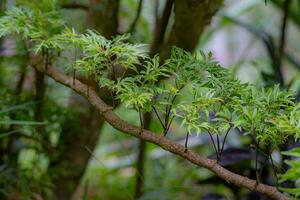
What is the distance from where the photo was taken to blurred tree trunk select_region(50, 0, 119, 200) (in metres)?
1.03

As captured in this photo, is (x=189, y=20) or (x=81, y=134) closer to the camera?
(x=189, y=20)

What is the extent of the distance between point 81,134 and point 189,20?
1.26 ft

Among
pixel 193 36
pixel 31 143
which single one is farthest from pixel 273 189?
pixel 31 143

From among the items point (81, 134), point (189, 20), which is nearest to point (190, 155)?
point (189, 20)

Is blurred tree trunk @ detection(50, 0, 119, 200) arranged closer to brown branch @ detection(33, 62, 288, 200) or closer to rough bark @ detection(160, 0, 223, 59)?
rough bark @ detection(160, 0, 223, 59)

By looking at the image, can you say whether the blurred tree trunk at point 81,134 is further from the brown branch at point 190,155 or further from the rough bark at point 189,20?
the brown branch at point 190,155

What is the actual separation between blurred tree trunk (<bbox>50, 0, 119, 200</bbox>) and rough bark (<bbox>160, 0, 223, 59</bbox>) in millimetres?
159

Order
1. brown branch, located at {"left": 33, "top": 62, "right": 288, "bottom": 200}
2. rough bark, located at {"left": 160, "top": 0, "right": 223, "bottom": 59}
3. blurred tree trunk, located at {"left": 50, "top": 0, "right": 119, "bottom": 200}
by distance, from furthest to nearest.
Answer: blurred tree trunk, located at {"left": 50, "top": 0, "right": 119, "bottom": 200}, rough bark, located at {"left": 160, "top": 0, "right": 223, "bottom": 59}, brown branch, located at {"left": 33, "top": 62, "right": 288, "bottom": 200}

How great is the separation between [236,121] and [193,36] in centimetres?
35

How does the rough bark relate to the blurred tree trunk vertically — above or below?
above

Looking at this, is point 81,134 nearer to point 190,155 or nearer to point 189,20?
point 189,20

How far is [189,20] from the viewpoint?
85 cm

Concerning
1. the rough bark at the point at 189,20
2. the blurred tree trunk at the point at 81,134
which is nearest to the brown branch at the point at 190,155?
the rough bark at the point at 189,20

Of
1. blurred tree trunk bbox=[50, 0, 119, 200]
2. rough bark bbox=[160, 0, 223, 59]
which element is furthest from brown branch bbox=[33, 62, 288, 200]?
blurred tree trunk bbox=[50, 0, 119, 200]
